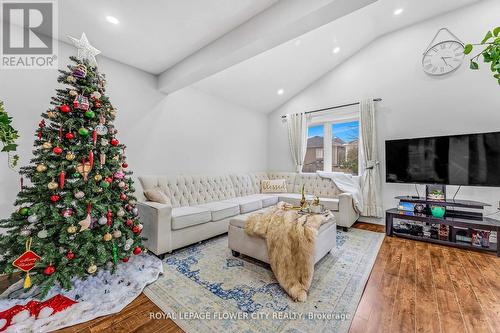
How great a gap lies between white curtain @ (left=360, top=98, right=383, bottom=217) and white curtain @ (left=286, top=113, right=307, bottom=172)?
4.23 ft

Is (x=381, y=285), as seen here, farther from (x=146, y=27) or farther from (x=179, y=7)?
(x=146, y=27)

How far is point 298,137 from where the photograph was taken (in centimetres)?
500

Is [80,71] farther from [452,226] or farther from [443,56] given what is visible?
[443,56]

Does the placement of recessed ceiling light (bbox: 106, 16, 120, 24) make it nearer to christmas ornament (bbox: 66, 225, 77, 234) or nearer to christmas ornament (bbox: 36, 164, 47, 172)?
christmas ornament (bbox: 36, 164, 47, 172)

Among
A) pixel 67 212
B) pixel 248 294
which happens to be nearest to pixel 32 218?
pixel 67 212

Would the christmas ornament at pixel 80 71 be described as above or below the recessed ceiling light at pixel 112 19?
below

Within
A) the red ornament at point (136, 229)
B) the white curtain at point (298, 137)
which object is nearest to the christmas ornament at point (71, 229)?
the red ornament at point (136, 229)

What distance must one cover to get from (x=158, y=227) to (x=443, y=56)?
505 centimetres

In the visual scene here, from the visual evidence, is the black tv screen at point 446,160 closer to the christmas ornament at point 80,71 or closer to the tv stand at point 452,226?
the tv stand at point 452,226

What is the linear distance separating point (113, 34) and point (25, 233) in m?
2.26

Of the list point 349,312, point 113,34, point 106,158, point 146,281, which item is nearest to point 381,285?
point 349,312

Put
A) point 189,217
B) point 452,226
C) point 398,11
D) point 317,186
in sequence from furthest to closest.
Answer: point 317,186 → point 398,11 → point 452,226 → point 189,217

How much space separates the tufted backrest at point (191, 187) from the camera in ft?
10.3

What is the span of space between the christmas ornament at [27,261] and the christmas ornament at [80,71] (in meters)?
1.48
